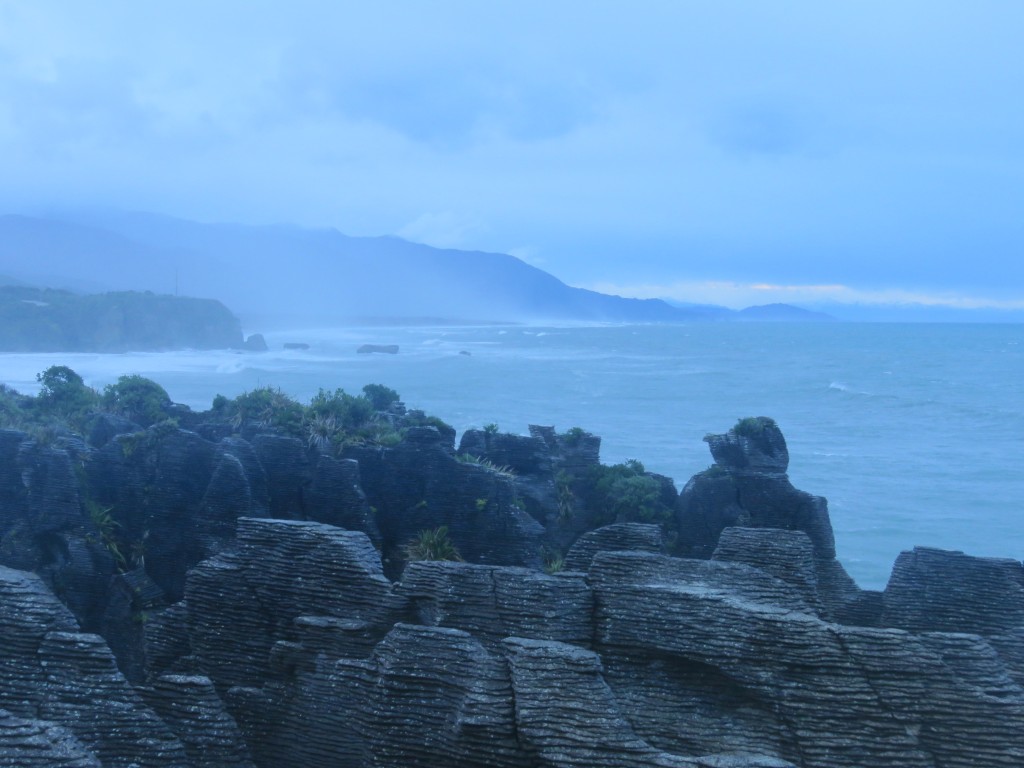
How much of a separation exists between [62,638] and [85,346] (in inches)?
2676

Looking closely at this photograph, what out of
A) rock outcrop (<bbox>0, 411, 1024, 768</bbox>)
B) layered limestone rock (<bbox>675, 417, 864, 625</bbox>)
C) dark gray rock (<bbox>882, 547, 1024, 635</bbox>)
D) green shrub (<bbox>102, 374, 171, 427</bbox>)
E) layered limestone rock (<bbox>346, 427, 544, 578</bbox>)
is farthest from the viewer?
green shrub (<bbox>102, 374, 171, 427</bbox>)

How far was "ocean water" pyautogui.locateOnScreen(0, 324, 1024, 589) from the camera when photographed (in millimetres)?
40500

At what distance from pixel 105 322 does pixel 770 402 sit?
5591 cm

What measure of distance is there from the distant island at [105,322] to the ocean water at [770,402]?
5.68ft

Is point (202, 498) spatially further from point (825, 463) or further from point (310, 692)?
point (825, 463)

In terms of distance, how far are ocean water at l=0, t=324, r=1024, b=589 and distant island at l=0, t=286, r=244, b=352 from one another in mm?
1731

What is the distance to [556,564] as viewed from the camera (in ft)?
63.8

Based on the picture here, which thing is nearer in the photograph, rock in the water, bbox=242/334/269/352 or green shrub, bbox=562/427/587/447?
green shrub, bbox=562/427/587/447

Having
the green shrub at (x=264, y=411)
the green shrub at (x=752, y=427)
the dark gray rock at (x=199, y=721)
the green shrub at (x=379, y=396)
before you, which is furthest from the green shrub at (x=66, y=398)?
the green shrub at (x=752, y=427)

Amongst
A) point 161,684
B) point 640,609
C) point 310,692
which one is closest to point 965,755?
point 640,609

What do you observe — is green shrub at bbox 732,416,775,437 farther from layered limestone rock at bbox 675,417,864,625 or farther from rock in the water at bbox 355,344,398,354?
rock in the water at bbox 355,344,398,354

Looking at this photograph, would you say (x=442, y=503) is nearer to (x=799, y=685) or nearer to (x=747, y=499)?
(x=747, y=499)

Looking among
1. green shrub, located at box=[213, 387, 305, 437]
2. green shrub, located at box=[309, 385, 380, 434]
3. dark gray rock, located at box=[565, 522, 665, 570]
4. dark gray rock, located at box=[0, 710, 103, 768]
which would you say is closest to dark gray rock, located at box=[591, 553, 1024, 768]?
dark gray rock, located at box=[565, 522, 665, 570]

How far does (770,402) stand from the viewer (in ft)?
270
